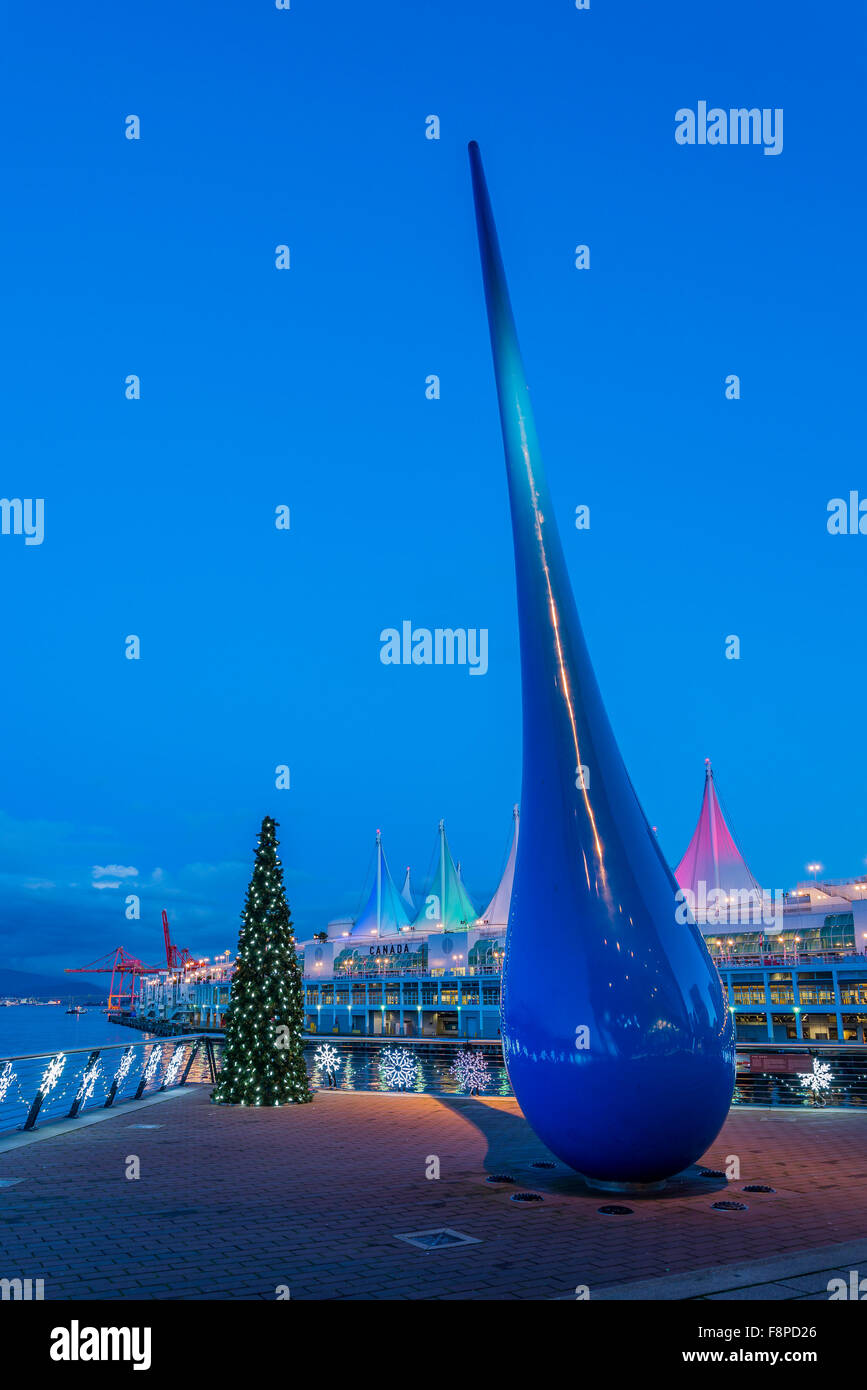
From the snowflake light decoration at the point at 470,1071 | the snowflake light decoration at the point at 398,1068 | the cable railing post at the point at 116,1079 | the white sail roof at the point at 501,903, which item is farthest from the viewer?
the white sail roof at the point at 501,903

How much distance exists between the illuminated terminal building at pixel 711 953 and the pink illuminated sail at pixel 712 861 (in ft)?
0.29

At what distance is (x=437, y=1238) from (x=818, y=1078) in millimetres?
9888

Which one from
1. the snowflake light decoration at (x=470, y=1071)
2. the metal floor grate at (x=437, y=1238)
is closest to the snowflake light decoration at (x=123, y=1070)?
the snowflake light decoration at (x=470, y=1071)

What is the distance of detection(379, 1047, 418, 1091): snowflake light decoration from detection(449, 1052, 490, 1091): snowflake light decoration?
859 mm

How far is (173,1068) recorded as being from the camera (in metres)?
18.1

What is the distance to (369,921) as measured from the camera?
348 feet

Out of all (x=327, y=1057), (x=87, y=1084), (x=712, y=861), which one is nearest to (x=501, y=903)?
(x=712, y=861)

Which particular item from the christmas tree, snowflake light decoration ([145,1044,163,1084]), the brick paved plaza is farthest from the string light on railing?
the brick paved plaza

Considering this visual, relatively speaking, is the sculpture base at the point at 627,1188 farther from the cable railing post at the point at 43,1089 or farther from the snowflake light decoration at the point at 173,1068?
the snowflake light decoration at the point at 173,1068

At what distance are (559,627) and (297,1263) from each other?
5.67m

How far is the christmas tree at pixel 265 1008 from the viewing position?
1577 centimetres

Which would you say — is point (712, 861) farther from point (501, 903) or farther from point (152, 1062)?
point (152, 1062)

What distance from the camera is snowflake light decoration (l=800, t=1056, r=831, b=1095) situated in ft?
47.5

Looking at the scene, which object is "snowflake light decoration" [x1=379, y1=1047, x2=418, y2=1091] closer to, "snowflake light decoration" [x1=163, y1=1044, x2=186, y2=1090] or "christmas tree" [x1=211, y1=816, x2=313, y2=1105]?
"christmas tree" [x1=211, y1=816, x2=313, y2=1105]
